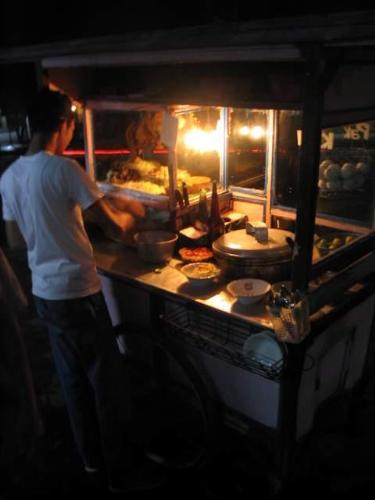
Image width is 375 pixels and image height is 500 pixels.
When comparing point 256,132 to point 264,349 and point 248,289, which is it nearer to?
point 248,289

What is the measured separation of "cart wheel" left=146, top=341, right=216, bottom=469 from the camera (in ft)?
11.1

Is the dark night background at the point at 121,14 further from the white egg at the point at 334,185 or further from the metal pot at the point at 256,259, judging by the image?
the white egg at the point at 334,185

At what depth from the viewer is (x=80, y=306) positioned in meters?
3.03

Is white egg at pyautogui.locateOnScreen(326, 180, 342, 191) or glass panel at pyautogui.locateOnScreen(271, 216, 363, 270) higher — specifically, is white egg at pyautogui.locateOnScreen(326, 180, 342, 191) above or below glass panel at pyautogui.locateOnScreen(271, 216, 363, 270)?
above

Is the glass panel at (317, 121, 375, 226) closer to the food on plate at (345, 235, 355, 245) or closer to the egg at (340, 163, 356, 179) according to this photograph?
the egg at (340, 163, 356, 179)

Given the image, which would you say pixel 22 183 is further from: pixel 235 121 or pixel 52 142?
pixel 235 121

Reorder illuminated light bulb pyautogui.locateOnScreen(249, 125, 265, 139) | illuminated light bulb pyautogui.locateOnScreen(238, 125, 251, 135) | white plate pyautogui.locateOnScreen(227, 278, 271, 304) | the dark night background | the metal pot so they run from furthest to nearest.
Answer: illuminated light bulb pyautogui.locateOnScreen(238, 125, 251, 135) < illuminated light bulb pyautogui.locateOnScreen(249, 125, 265, 139) < the metal pot < white plate pyautogui.locateOnScreen(227, 278, 271, 304) < the dark night background

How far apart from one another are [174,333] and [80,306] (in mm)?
866

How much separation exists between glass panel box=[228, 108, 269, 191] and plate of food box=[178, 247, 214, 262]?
87 cm

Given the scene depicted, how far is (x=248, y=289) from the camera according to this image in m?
3.06

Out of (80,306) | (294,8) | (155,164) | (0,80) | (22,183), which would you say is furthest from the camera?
(155,164)

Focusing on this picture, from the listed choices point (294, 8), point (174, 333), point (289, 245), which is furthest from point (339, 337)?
point (294, 8)

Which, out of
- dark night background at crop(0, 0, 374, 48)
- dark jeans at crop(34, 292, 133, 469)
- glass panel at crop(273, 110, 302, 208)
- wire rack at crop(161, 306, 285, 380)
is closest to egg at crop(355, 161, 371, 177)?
glass panel at crop(273, 110, 302, 208)

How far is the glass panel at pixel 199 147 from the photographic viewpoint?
Answer: 153 inches
